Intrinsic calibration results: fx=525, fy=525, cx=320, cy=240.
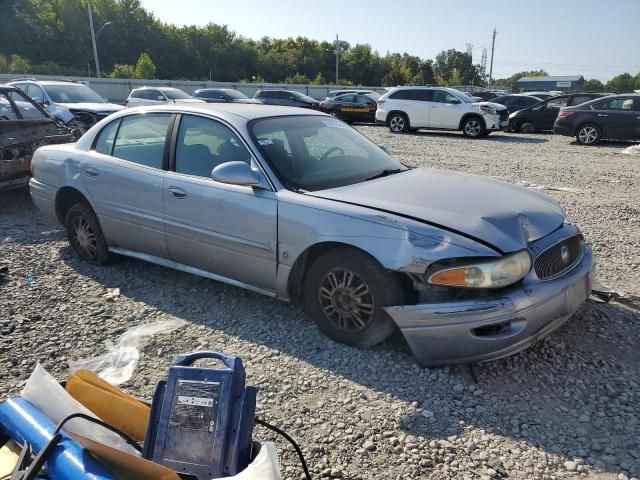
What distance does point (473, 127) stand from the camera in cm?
1736

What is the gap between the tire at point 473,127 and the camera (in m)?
17.2

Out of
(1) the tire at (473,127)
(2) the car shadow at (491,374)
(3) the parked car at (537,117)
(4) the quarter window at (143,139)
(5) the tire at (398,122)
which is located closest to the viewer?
(2) the car shadow at (491,374)

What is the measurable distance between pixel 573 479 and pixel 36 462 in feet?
7.05

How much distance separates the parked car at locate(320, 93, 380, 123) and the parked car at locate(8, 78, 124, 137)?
11.4 m

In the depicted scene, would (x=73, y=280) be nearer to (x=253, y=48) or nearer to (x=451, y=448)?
(x=451, y=448)

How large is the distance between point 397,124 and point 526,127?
185 inches

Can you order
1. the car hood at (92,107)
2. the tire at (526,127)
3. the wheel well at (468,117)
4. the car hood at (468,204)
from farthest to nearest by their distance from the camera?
the tire at (526,127) → the wheel well at (468,117) → the car hood at (92,107) → the car hood at (468,204)

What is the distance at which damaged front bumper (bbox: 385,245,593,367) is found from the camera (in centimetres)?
288

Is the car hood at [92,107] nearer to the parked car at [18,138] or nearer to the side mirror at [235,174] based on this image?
the parked car at [18,138]

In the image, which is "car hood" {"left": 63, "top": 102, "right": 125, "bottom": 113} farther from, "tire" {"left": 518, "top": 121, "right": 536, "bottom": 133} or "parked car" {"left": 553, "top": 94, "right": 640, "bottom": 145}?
"tire" {"left": 518, "top": 121, "right": 536, "bottom": 133}

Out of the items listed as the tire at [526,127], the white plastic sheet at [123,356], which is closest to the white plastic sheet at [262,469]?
the white plastic sheet at [123,356]

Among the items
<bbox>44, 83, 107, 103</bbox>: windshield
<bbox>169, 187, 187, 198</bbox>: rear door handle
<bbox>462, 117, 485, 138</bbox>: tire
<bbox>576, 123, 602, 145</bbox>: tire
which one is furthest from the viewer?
<bbox>462, 117, 485, 138</bbox>: tire

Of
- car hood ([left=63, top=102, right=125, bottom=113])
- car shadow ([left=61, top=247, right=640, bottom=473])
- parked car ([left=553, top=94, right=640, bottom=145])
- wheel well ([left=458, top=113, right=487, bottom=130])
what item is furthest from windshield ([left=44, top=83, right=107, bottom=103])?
parked car ([left=553, top=94, right=640, bottom=145])

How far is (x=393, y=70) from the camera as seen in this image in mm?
82500
